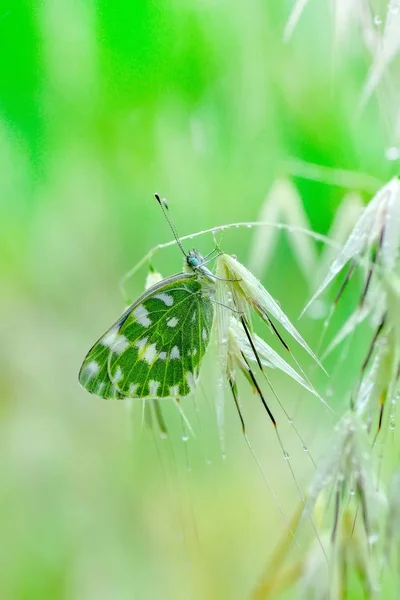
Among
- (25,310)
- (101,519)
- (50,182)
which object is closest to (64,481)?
(101,519)

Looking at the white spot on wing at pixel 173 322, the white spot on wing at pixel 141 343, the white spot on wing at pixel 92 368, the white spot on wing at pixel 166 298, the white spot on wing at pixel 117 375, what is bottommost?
the white spot on wing at pixel 117 375

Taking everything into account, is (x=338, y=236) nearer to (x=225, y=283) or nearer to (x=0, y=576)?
(x=225, y=283)

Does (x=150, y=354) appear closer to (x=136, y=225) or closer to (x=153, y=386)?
(x=153, y=386)

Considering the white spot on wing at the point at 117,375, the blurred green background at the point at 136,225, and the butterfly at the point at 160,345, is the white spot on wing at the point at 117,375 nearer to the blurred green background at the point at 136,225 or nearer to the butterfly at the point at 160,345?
the butterfly at the point at 160,345

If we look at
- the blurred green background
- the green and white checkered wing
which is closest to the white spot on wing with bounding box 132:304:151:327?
the green and white checkered wing

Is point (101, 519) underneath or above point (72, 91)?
underneath

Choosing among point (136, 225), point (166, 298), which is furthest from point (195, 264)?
point (136, 225)

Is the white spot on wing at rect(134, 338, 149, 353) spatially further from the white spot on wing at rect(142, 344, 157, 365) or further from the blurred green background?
the blurred green background

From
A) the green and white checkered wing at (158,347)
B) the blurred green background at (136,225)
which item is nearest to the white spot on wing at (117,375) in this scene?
the green and white checkered wing at (158,347)
